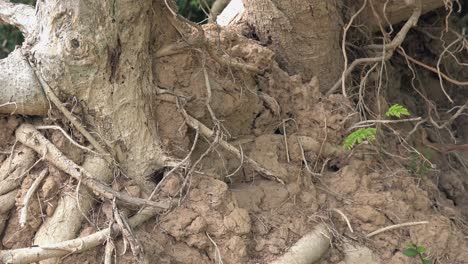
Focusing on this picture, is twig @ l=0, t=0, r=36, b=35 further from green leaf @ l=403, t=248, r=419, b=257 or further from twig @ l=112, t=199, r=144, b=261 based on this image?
green leaf @ l=403, t=248, r=419, b=257

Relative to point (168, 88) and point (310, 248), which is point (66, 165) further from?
point (310, 248)

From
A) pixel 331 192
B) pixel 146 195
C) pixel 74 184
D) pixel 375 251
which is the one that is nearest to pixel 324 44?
pixel 331 192

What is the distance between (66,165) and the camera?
2.43m

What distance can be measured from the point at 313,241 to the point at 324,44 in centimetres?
128

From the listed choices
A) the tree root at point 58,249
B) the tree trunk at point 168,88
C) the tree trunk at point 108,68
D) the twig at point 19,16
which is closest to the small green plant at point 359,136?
the tree trunk at point 168,88

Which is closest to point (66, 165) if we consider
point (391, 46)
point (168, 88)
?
point (168, 88)

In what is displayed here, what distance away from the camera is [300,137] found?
314cm

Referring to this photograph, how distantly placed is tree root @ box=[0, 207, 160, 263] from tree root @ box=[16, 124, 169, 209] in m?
0.11

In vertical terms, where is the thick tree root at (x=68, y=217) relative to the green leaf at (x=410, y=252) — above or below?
above

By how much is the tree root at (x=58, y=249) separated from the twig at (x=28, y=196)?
0.12 meters

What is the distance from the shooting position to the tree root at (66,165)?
2.41 m

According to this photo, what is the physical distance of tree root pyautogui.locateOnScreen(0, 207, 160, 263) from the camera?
2197 millimetres

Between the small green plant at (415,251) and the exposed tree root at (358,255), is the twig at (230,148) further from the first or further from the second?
the small green plant at (415,251)

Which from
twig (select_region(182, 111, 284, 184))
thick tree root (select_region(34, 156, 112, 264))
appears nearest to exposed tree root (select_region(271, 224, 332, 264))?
twig (select_region(182, 111, 284, 184))
